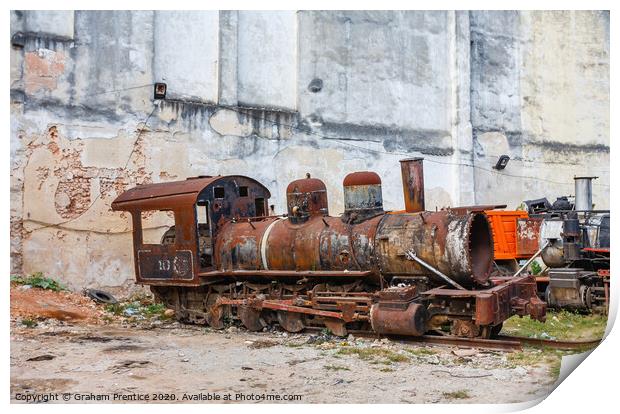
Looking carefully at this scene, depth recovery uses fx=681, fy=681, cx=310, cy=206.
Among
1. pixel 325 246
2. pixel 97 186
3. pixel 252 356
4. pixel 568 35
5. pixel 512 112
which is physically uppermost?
pixel 568 35

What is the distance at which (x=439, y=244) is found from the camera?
8.22m

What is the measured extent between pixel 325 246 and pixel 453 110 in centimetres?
849

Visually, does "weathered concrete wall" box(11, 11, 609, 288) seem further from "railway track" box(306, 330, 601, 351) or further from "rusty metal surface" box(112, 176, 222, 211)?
"railway track" box(306, 330, 601, 351)

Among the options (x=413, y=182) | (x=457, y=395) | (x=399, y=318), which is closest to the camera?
(x=457, y=395)

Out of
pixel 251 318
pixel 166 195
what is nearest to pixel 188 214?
pixel 166 195

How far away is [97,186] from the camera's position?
12.3 metres

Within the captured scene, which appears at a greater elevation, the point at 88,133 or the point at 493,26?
the point at 493,26

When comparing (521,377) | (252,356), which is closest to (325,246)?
(252,356)

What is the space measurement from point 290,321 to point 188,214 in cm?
223

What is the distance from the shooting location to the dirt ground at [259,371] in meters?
6.13

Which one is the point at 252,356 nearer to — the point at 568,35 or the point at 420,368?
the point at 420,368

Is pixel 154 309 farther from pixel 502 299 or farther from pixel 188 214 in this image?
pixel 502 299

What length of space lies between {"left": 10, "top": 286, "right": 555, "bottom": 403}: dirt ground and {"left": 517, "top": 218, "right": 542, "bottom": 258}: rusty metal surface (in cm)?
490

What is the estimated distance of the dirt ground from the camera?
613 centimetres
